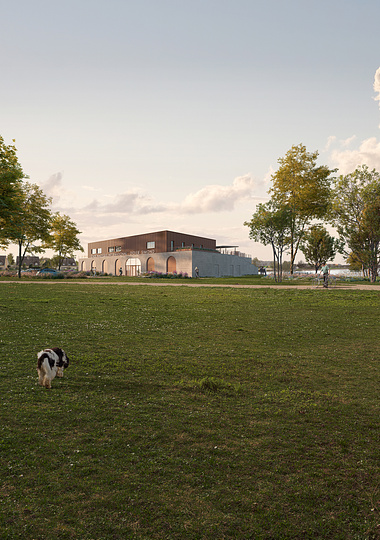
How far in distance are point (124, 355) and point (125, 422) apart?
3.46 m

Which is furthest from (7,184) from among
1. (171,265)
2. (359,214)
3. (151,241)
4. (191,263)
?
(151,241)

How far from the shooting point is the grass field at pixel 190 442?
3.05 m

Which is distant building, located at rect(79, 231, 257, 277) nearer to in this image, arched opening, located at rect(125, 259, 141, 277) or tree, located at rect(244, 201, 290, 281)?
arched opening, located at rect(125, 259, 141, 277)

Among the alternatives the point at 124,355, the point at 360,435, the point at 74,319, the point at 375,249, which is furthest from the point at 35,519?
the point at 375,249

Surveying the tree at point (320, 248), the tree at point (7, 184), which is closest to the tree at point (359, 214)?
the tree at point (320, 248)

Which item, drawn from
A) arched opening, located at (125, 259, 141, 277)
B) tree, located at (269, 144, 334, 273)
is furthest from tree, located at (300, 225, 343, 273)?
arched opening, located at (125, 259, 141, 277)

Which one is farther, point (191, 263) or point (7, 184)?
point (191, 263)

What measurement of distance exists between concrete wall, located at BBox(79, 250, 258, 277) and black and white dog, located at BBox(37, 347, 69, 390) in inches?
2336

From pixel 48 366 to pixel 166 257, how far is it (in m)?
65.8

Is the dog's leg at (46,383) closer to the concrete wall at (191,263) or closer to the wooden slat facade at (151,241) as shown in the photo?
the concrete wall at (191,263)

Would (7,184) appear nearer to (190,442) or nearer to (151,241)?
(190,442)

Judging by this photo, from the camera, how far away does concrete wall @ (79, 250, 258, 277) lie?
67.4 m

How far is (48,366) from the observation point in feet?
19.7

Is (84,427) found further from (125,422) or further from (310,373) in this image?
(310,373)
